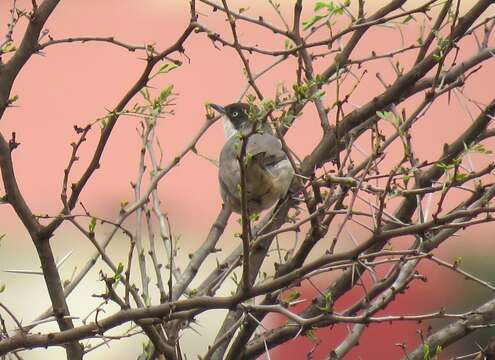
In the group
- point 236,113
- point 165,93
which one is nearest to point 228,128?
point 236,113

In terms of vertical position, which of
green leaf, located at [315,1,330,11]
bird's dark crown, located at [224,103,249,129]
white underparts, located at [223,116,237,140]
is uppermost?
white underparts, located at [223,116,237,140]

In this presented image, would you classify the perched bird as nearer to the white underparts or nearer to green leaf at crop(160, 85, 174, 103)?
the white underparts

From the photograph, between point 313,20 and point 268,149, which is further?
point 268,149

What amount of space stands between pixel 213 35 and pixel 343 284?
2.76ft

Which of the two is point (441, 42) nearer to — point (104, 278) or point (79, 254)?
point (104, 278)

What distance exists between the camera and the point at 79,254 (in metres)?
6.20

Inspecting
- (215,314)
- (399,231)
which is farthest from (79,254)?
(399,231)

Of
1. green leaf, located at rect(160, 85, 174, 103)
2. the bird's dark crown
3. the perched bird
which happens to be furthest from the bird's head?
green leaf, located at rect(160, 85, 174, 103)

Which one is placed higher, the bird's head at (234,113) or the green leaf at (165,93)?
the bird's head at (234,113)

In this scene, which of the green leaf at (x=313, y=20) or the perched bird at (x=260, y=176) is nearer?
the green leaf at (x=313, y=20)

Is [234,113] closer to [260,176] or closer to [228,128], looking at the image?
[228,128]

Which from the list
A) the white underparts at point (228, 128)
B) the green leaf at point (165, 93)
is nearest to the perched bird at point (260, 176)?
the white underparts at point (228, 128)

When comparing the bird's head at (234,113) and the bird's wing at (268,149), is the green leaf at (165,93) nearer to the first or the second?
the bird's wing at (268,149)

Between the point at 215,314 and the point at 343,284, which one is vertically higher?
the point at 215,314
